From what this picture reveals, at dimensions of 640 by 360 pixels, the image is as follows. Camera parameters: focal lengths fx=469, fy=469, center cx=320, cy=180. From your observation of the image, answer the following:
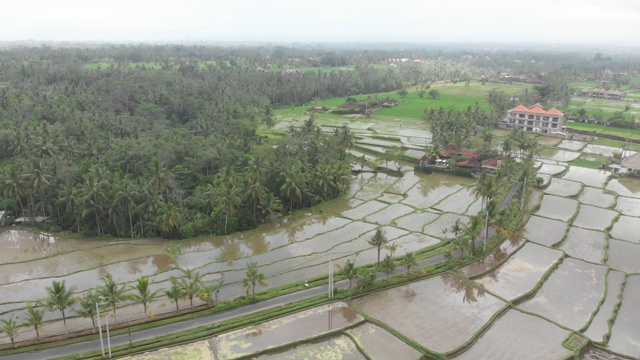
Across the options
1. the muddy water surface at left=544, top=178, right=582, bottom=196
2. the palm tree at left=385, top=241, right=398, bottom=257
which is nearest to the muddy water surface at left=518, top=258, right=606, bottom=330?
the palm tree at left=385, top=241, right=398, bottom=257

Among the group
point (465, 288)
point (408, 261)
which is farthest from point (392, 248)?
point (465, 288)

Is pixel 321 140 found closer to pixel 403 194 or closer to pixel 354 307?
pixel 403 194

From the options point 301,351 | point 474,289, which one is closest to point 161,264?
point 301,351

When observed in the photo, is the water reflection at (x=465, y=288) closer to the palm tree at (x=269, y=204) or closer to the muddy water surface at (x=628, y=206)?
the palm tree at (x=269, y=204)

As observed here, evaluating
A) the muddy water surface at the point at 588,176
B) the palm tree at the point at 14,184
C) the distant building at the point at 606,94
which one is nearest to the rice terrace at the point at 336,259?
the muddy water surface at the point at 588,176

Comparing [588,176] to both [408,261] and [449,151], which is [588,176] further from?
[408,261]

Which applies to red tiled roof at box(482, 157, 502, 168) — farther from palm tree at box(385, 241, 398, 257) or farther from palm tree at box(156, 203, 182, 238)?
palm tree at box(156, 203, 182, 238)
